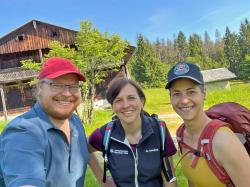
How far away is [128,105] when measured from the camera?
141 inches

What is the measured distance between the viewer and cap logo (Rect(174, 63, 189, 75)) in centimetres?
316

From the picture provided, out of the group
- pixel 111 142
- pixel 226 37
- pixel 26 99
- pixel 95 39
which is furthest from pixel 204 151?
pixel 226 37

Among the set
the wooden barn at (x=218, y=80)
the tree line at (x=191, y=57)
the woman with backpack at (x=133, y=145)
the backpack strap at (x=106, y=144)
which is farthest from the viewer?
the tree line at (x=191, y=57)

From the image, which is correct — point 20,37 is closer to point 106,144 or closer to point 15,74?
point 15,74

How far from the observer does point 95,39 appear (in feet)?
73.8

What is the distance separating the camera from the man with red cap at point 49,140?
2.50 m

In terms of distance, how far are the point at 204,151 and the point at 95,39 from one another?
20165 mm

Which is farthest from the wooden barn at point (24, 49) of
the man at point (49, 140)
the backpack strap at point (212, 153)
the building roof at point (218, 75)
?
the building roof at point (218, 75)

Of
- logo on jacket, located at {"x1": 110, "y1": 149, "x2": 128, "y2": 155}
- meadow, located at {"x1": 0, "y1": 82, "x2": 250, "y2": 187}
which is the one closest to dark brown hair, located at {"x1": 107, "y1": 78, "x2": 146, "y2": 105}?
logo on jacket, located at {"x1": 110, "y1": 149, "x2": 128, "y2": 155}

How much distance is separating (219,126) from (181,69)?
63cm

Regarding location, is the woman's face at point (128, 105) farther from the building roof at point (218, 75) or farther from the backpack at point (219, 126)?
the building roof at point (218, 75)

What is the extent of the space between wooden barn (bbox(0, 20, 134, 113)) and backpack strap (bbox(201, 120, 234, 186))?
29076 millimetres

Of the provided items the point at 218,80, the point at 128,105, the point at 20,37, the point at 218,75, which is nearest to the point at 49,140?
the point at 128,105

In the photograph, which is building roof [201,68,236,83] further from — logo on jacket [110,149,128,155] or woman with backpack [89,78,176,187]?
logo on jacket [110,149,128,155]
